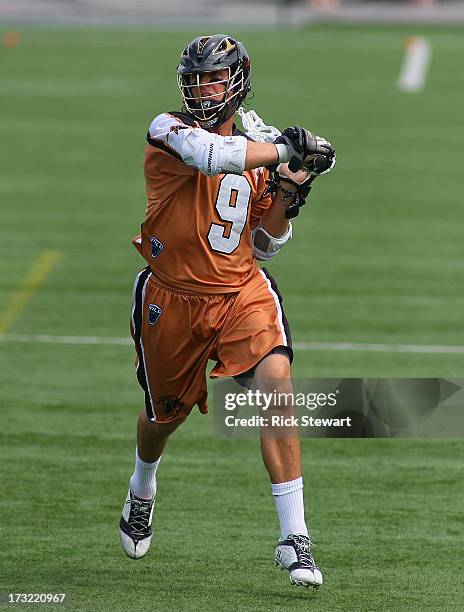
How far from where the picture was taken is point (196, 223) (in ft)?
23.6

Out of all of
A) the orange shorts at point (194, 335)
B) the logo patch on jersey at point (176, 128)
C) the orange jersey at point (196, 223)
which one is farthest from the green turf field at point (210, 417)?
the logo patch on jersey at point (176, 128)

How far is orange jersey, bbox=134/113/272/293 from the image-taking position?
23.6 ft

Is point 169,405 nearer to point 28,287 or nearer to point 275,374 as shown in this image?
point 275,374

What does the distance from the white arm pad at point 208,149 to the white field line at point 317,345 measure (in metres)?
5.36

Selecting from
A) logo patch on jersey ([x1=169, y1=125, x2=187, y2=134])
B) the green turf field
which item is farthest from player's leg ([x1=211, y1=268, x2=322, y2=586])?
logo patch on jersey ([x1=169, y1=125, x2=187, y2=134])

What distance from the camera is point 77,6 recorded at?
128ft

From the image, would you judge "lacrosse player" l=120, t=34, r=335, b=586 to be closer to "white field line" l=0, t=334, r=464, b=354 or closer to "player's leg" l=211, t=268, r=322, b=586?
"player's leg" l=211, t=268, r=322, b=586

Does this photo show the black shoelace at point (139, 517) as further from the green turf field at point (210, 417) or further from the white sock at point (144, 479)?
the green turf field at point (210, 417)

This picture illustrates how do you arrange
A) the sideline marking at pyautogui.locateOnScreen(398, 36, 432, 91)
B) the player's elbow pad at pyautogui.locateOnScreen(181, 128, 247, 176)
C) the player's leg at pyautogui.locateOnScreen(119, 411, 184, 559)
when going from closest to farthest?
the player's elbow pad at pyautogui.locateOnScreen(181, 128, 247, 176) < the player's leg at pyautogui.locateOnScreen(119, 411, 184, 559) < the sideline marking at pyautogui.locateOnScreen(398, 36, 432, 91)

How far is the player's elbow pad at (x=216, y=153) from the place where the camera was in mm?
6754

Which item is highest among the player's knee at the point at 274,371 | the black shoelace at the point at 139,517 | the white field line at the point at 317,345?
the player's knee at the point at 274,371

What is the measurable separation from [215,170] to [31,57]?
23.4m

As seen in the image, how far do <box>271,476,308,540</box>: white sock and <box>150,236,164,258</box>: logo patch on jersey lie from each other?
1314 millimetres

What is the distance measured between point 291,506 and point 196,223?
1.43 meters
